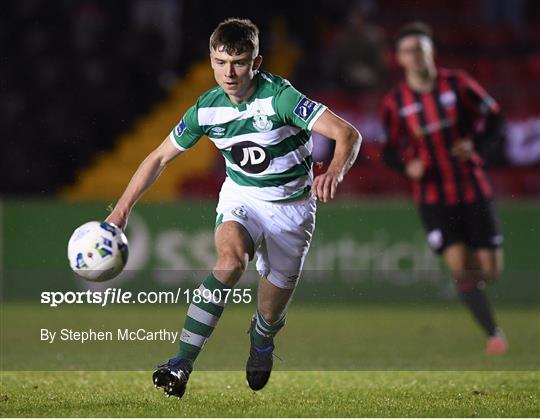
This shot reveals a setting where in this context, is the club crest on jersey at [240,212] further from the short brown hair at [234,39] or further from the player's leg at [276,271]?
the short brown hair at [234,39]

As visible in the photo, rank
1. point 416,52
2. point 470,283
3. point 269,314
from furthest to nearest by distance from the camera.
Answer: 1. point 416,52
2. point 470,283
3. point 269,314

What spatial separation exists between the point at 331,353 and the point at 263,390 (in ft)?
5.95

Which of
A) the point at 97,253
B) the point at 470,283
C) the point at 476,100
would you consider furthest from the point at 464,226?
the point at 97,253

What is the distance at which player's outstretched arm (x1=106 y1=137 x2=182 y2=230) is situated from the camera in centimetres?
586

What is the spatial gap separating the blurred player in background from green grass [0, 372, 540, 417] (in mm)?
1842

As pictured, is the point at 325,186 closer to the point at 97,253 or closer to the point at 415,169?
the point at 97,253

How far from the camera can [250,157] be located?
5.94 m

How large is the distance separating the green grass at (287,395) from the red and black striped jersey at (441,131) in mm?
2187

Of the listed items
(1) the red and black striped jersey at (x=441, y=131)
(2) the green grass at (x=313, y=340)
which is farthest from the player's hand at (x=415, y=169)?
(2) the green grass at (x=313, y=340)

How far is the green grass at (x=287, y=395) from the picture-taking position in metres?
5.48

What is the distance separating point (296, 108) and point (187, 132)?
0.63m

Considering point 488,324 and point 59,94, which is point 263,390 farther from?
point 59,94

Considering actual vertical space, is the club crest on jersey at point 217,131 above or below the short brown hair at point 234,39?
below

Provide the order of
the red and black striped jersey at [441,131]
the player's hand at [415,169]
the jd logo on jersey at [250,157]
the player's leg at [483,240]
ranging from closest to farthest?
the jd logo on jersey at [250,157]
the player's hand at [415,169]
the player's leg at [483,240]
the red and black striped jersey at [441,131]
